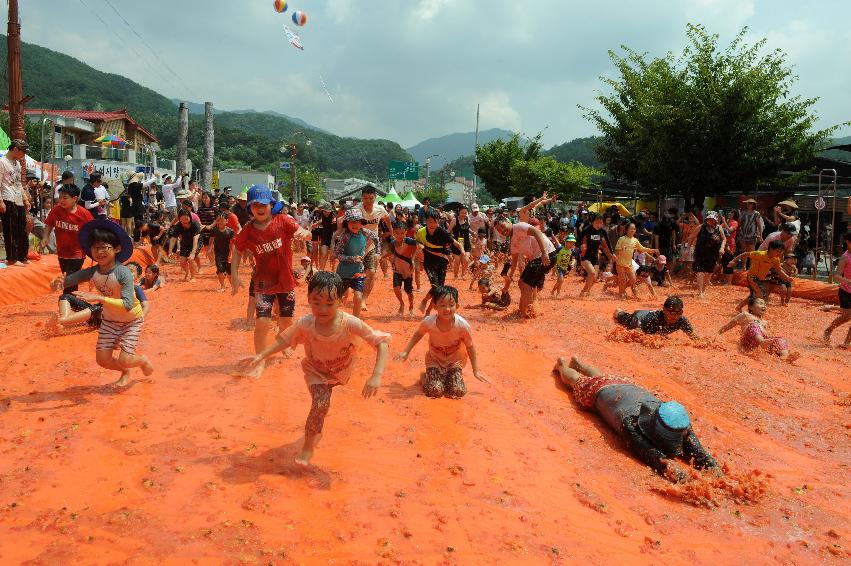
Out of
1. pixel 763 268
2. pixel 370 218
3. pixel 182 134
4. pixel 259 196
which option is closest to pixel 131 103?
pixel 182 134

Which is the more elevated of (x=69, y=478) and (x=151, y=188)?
(x=151, y=188)

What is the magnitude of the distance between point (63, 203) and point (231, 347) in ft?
9.48

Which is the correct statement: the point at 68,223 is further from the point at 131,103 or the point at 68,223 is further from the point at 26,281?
the point at 131,103

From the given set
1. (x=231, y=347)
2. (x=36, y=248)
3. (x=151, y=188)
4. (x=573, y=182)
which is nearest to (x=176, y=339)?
(x=231, y=347)

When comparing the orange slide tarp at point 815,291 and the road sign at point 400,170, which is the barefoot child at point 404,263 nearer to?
the orange slide tarp at point 815,291

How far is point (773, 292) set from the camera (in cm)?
1405

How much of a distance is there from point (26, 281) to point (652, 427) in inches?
410

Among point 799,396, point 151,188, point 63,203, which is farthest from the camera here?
point 151,188

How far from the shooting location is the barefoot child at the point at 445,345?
625 cm

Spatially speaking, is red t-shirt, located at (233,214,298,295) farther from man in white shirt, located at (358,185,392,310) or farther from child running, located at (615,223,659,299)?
child running, located at (615,223,659,299)

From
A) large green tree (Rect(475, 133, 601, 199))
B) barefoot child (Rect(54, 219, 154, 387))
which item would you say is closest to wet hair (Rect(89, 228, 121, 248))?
barefoot child (Rect(54, 219, 154, 387))

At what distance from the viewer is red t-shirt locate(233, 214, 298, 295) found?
21.3ft

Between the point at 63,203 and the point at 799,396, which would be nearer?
the point at 799,396

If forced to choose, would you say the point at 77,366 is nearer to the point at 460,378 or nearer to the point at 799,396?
the point at 460,378
